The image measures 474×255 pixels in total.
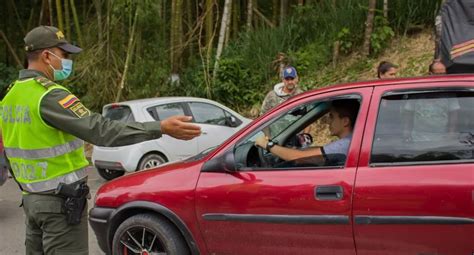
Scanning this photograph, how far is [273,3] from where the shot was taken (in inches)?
579

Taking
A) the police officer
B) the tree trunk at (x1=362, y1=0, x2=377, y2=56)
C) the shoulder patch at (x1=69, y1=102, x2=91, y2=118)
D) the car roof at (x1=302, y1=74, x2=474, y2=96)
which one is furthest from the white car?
the shoulder patch at (x1=69, y1=102, x2=91, y2=118)

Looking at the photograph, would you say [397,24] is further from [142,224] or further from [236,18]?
[142,224]

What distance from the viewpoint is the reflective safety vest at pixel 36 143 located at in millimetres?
2744

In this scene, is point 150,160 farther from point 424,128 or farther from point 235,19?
point 235,19

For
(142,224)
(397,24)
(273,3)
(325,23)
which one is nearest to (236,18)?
(273,3)

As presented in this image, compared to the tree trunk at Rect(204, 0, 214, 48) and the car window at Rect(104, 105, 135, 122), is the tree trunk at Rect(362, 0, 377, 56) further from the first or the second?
the car window at Rect(104, 105, 135, 122)

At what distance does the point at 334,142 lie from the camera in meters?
3.57

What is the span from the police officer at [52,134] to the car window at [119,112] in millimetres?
5791

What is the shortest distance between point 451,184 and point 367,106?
70 cm

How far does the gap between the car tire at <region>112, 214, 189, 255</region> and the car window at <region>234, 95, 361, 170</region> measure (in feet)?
2.50

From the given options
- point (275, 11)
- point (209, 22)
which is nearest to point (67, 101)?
point (209, 22)

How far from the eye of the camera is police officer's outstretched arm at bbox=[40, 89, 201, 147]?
2.67 meters

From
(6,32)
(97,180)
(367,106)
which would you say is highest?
(367,106)

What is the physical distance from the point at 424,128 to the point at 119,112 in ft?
21.4
